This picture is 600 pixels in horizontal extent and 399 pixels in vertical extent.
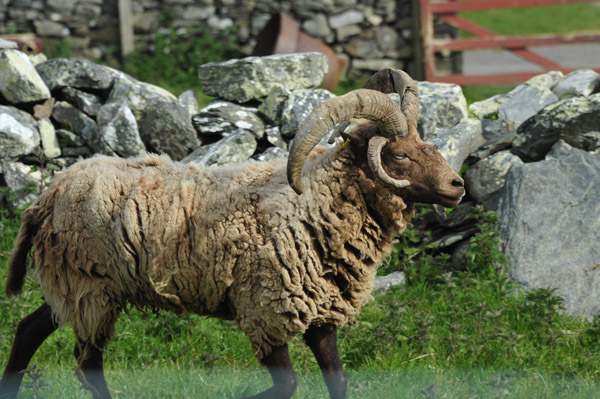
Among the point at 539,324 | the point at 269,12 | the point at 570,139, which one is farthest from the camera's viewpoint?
the point at 269,12

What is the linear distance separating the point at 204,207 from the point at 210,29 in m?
8.60

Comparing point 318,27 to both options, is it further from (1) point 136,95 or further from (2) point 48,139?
(2) point 48,139

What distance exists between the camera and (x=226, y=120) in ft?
23.2

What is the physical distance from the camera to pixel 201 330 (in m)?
5.64

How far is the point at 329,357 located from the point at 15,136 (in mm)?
4028

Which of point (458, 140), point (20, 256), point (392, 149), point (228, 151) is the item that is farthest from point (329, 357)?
point (458, 140)

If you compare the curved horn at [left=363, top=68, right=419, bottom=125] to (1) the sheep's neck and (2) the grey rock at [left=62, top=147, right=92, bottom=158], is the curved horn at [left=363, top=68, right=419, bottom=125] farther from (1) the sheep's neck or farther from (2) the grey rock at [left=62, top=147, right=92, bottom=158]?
(2) the grey rock at [left=62, top=147, right=92, bottom=158]

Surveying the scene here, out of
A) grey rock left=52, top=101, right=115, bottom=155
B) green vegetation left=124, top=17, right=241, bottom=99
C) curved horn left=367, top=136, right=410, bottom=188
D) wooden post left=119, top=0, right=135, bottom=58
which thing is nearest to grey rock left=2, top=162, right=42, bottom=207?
grey rock left=52, top=101, right=115, bottom=155

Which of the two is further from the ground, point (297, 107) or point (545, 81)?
point (297, 107)

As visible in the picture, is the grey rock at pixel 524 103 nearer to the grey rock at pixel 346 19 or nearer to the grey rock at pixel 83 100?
the grey rock at pixel 83 100

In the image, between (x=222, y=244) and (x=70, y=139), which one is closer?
(x=222, y=244)

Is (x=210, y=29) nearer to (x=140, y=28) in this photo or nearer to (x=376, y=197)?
(x=140, y=28)

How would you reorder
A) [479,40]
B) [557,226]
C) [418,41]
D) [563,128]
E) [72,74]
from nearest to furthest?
[557,226]
[563,128]
[72,74]
[479,40]
[418,41]

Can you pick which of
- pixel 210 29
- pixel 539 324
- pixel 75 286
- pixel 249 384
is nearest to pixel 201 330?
pixel 249 384
